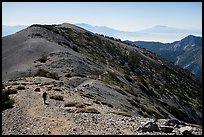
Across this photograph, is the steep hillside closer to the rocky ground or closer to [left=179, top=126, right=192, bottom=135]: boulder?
the rocky ground

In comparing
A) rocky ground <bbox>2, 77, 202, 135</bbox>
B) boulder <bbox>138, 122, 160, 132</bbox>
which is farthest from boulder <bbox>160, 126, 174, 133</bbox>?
boulder <bbox>138, 122, 160, 132</bbox>

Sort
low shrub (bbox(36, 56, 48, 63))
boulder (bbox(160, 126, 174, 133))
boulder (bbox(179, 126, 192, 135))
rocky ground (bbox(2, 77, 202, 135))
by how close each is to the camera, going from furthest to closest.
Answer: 1. low shrub (bbox(36, 56, 48, 63))
2. boulder (bbox(160, 126, 174, 133))
3. rocky ground (bbox(2, 77, 202, 135))
4. boulder (bbox(179, 126, 192, 135))

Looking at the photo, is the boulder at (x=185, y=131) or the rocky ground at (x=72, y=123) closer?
the boulder at (x=185, y=131)

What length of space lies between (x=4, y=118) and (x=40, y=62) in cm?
4295

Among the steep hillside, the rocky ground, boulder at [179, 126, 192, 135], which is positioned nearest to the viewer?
boulder at [179, 126, 192, 135]

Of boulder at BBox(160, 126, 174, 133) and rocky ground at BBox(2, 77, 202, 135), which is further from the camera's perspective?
boulder at BBox(160, 126, 174, 133)

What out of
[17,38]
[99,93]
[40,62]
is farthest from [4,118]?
[17,38]

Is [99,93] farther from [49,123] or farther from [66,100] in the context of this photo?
[49,123]

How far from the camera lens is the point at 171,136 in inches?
829

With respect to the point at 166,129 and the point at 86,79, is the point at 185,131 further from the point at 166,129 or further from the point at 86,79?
the point at 86,79

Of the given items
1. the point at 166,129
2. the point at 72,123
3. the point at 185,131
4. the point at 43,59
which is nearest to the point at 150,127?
the point at 166,129

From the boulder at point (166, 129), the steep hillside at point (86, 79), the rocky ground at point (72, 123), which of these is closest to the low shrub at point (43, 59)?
the steep hillside at point (86, 79)

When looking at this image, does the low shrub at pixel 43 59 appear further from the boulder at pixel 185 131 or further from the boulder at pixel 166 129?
the boulder at pixel 185 131

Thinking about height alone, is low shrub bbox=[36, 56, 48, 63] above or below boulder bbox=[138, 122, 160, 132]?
above
